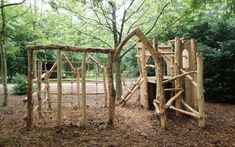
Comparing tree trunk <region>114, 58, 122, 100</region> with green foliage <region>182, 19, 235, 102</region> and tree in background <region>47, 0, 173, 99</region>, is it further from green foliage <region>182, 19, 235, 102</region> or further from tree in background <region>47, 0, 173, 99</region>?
green foliage <region>182, 19, 235, 102</region>

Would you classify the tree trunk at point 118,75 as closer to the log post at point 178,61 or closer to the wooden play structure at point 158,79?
the wooden play structure at point 158,79

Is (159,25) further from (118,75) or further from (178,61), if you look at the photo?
(178,61)

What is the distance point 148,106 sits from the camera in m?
9.61

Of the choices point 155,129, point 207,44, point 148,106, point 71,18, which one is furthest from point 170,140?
point 71,18

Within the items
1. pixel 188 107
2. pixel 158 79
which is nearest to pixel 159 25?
pixel 188 107

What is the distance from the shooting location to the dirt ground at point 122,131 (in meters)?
5.89

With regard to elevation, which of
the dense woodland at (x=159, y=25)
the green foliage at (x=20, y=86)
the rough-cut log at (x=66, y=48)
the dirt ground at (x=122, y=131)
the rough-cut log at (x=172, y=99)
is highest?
the dense woodland at (x=159, y=25)

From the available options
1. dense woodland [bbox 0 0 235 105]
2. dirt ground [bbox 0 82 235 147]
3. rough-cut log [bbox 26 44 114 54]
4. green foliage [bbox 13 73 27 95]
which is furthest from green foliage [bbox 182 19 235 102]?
green foliage [bbox 13 73 27 95]

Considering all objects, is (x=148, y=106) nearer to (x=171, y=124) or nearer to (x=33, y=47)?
(x=171, y=124)

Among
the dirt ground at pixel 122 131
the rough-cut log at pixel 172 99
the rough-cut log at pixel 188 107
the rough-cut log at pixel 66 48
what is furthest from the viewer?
the rough-cut log at pixel 188 107

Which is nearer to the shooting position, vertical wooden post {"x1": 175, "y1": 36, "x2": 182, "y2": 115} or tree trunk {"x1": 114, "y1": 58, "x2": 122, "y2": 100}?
vertical wooden post {"x1": 175, "y1": 36, "x2": 182, "y2": 115}

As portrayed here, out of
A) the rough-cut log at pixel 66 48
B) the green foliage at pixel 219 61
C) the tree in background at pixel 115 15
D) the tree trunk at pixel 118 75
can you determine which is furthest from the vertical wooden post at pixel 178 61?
the tree trunk at pixel 118 75

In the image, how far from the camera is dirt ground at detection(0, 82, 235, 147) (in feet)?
19.3

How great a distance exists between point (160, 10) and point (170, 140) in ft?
20.6
